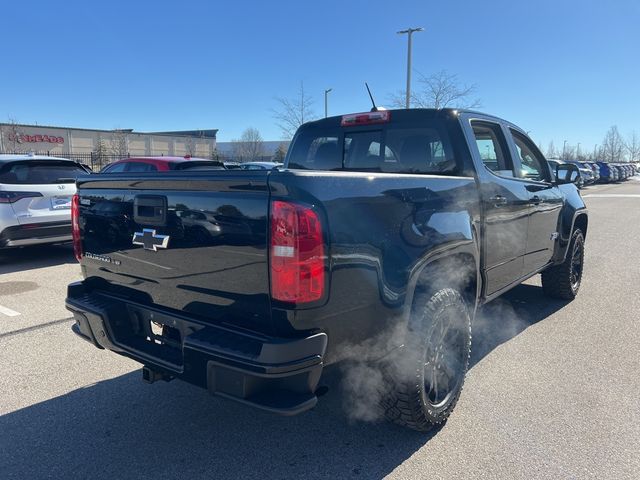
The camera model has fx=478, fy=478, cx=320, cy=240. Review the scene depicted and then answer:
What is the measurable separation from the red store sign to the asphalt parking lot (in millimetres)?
50088

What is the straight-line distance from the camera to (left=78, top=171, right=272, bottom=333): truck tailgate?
212cm

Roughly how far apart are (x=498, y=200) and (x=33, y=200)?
21.1ft

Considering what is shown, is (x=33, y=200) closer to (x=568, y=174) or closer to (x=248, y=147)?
(x=568, y=174)

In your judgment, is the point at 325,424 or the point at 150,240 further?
the point at 325,424

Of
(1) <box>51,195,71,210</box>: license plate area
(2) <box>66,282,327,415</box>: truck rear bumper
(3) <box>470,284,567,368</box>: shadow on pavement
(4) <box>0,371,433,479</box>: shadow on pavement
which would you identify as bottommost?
(4) <box>0,371,433,479</box>: shadow on pavement

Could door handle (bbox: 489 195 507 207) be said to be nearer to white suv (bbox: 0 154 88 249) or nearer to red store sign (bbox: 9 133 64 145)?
white suv (bbox: 0 154 88 249)

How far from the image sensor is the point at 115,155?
47844 mm

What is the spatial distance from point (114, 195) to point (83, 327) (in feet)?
2.66

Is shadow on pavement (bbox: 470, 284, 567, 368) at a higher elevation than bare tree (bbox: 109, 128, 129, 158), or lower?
lower

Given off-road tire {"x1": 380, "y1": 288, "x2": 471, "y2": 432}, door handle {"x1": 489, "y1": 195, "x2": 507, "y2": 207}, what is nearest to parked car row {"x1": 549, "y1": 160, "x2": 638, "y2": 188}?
door handle {"x1": 489, "y1": 195, "x2": 507, "y2": 207}

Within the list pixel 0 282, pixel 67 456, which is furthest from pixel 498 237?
pixel 0 282

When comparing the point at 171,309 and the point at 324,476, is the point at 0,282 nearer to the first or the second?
the point at 171,309

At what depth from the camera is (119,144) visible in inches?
1988

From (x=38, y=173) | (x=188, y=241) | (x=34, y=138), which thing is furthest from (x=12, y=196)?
(x=34, y=138)
